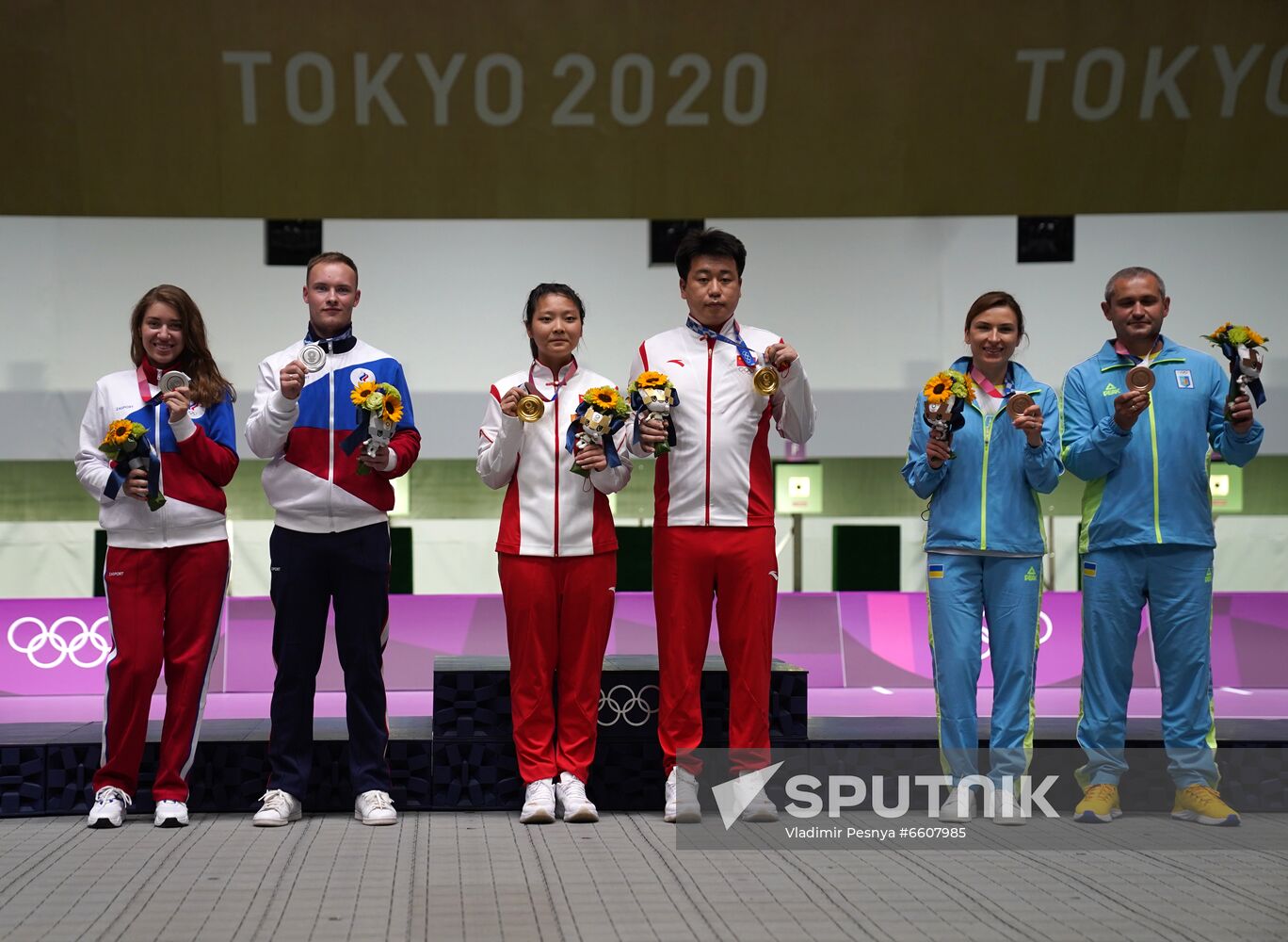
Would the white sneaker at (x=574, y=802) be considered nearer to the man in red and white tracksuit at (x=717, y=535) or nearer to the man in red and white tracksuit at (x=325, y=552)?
the man in red and white tracksuit at (x=717, y=535)

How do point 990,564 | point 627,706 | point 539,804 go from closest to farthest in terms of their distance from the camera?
point 539,804, point 990,564, point 627,706

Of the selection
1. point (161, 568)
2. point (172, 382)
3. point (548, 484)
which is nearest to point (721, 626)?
point (548, 484)

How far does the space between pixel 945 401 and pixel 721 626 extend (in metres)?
1.07

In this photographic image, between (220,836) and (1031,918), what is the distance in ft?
8.24

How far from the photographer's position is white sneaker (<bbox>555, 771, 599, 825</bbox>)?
4.55 meters

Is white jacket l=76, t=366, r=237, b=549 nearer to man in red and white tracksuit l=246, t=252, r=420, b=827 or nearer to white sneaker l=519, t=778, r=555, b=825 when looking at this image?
man in red and white tracksuit l=246, t=252, r=420, b=827

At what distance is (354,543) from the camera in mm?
4590

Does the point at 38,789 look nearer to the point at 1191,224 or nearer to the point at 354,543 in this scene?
the point at 354,543

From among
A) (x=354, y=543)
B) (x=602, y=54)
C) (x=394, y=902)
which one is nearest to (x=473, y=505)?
(x=602, y=54)

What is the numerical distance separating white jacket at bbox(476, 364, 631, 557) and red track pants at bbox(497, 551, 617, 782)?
59 mm

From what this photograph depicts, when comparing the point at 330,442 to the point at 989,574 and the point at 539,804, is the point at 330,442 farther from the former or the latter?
the point at 989,574

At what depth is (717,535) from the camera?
15.2 ft

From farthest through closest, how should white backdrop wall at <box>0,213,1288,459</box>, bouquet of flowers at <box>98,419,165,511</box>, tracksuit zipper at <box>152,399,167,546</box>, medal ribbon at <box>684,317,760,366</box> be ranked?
1. white backdrop wall at <box>0,213,1288,459</box>
2. medal ribbon at <box>684,317,760,366</box>
3. tracksuit zipper at <box>152,399,167,546</box>
4. bouquet of flowers at <box>98,419,165,511</box>

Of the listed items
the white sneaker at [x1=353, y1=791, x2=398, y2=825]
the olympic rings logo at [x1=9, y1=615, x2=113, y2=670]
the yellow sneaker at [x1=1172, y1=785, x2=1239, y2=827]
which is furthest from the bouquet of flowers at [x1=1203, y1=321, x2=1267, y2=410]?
the olympic rings logo at [x1=9, y1=615, x2=113, y2=670]
